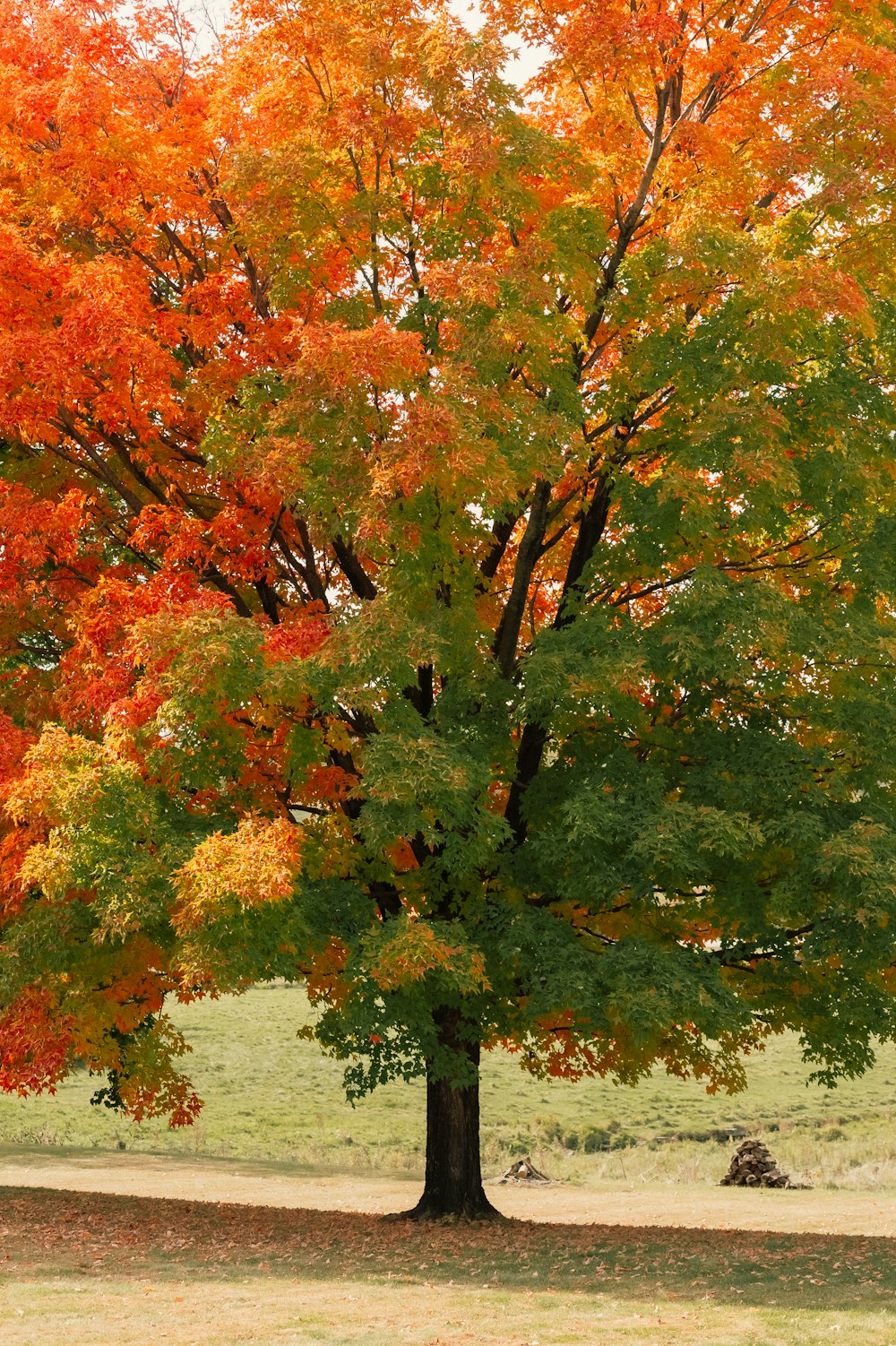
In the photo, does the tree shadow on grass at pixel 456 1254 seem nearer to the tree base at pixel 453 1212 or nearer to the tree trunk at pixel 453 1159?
the tree base at pixel 453 1212

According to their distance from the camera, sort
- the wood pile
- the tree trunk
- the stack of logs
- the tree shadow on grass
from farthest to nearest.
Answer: the wood pile, the stack of logs, the tree trunk, the tree shadow on grass

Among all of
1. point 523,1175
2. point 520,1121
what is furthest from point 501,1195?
point 520,1121

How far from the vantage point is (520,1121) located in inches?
1414

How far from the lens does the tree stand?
11.9 meters

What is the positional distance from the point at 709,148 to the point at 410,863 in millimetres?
8924

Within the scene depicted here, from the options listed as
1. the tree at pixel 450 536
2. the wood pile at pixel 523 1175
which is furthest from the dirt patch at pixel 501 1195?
the tree at pixel 450 536

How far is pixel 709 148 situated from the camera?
14109 millimetres

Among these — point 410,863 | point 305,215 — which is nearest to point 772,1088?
point 410,863

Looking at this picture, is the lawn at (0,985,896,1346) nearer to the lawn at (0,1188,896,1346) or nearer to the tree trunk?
the lawn at (0,1188,896,1346)

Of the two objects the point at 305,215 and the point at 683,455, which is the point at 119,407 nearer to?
the point at 305,215

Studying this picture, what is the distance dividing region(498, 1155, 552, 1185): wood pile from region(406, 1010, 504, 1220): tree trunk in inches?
449

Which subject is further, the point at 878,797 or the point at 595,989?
the point at 878,797

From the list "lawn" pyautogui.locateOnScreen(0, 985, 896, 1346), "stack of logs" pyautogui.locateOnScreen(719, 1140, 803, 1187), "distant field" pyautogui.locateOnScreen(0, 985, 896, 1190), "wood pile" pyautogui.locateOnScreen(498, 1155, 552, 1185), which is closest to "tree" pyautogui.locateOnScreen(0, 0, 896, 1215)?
"lawn" pyautogui.locateOnScreen(0, 985, 896, 1346)

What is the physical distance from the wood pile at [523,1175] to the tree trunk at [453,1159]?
1140 centimetres
